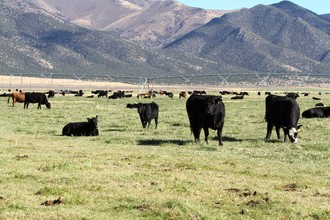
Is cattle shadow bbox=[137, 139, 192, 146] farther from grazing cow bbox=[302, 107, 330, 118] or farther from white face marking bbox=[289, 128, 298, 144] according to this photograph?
grazing cow bbox=[302, 107, 330, 118]

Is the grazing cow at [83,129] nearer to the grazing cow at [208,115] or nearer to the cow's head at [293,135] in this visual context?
the grazing cow at [208,115]

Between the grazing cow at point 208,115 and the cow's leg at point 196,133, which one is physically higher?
the grazing cow at point 208,115

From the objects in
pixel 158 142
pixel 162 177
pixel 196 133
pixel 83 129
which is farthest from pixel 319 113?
pixel 162 177

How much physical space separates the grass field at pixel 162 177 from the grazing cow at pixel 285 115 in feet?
2.35

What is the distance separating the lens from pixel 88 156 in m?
19.7

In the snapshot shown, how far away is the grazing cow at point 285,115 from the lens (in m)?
24.9

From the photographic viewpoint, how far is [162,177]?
15.7 m

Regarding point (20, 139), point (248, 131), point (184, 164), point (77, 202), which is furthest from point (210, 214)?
point (248, 131)

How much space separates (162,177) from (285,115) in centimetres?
1144

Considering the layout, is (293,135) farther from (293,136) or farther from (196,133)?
(196,133)

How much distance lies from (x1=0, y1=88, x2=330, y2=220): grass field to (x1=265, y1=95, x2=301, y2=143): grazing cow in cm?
72

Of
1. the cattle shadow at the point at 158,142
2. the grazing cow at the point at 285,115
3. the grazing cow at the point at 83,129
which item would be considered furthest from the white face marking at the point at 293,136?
the grazing cow at the point at 83,129

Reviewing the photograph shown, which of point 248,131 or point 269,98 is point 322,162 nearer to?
point 269,98

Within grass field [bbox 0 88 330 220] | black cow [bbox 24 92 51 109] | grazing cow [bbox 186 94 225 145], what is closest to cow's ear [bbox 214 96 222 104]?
grazing cow [bbox 186 94 225 145]
